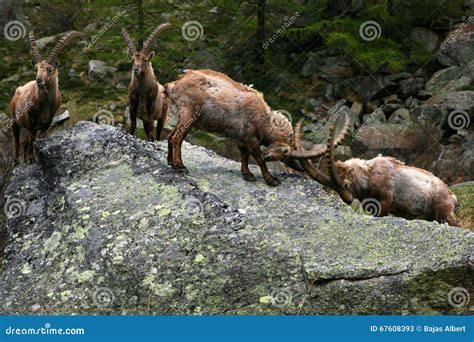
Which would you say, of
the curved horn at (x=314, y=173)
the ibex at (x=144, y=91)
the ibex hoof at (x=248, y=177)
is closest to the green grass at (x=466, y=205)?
the curved horn at (x=314, y=173)

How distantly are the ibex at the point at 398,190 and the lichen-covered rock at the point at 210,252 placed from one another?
1907 mm

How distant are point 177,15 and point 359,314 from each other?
26601mm

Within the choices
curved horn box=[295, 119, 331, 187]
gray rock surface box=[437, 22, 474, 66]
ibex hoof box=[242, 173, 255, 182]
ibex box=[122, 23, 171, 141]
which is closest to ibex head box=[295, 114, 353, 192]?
curved horn box=[295, 119, 331, 187]

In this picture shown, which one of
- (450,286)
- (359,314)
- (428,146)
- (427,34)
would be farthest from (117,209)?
(427,34)

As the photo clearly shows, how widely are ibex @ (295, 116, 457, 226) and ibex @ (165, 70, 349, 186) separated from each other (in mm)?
1310

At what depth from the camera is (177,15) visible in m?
30.9

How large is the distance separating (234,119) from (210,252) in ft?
8.75

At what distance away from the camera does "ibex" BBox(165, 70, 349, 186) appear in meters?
8.78

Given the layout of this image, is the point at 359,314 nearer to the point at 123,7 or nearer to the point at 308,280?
the point at 308,280

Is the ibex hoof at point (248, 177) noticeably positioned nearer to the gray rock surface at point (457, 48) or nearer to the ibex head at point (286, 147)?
the ibex head at point (286, 147)

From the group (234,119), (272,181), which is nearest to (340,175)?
(272,181)

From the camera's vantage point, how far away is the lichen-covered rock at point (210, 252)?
6.27 metres

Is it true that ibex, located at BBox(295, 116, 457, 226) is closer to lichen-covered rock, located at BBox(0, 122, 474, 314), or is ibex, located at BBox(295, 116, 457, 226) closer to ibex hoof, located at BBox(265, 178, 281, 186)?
ibex hoof, located at BBox(265, 178, 281, 186)

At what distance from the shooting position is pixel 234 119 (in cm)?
894
